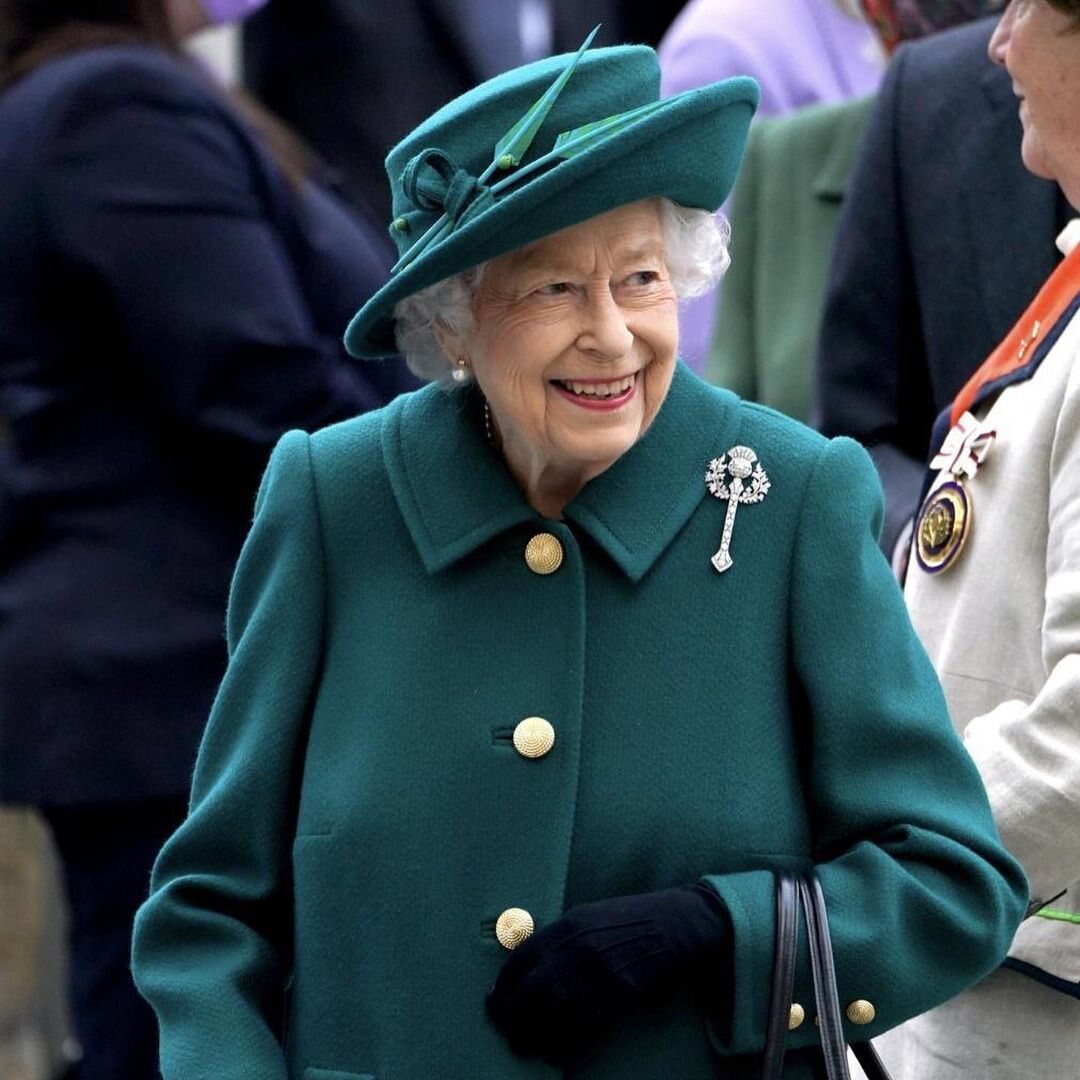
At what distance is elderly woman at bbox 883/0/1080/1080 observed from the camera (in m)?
2.91

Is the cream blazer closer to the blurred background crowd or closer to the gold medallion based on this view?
the gold medallion

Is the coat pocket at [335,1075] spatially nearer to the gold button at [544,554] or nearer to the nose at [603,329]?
the gold button at [544,554]

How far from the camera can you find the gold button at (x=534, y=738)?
8.80ft

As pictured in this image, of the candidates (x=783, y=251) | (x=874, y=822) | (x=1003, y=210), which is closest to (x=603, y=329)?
(x=874, y=822)

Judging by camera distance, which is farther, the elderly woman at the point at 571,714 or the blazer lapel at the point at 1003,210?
the blazer lapel at the point at 1003,210

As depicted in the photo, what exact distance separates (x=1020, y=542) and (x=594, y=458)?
2.08 ft

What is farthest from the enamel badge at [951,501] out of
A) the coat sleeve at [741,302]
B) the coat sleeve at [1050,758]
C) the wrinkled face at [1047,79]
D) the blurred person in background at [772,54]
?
the blurred person in background at [772,54]

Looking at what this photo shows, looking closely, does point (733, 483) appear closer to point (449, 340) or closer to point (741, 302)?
point (449, 340)

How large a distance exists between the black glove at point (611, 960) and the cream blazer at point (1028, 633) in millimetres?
485

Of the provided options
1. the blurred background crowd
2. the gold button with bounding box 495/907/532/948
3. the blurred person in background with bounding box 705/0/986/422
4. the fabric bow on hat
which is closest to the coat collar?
the fabric bow on hat

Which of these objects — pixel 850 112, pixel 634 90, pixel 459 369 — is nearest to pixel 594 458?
pixel 459 369

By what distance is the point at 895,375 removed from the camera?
4031mm

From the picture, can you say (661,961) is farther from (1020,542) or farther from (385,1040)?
(1020,542)

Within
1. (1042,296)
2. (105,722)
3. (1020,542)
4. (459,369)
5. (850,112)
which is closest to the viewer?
(459,369)
